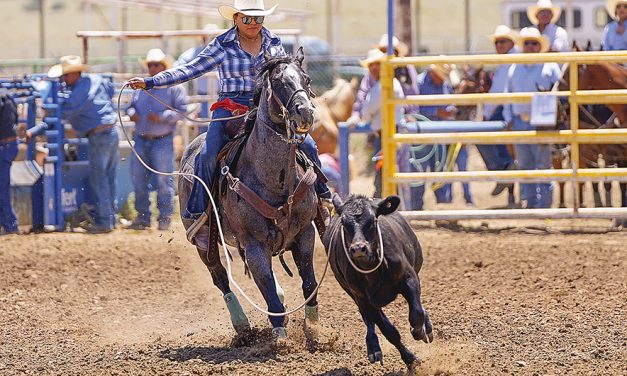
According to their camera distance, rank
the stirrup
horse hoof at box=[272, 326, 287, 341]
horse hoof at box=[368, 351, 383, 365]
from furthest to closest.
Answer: the stirrup, horse hoof at box=[272, 326, 287, 341], horse hoof at box=[368, 351, 383, 365]

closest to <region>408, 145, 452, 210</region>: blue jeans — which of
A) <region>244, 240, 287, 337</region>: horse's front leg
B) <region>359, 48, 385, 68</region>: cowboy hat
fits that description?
<region>359, 48, 385, 68</region>: cowboy hat

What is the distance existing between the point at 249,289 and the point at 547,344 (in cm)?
317

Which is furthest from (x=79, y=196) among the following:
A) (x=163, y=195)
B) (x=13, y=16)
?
(x=13, y=16)

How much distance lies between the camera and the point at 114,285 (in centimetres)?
909

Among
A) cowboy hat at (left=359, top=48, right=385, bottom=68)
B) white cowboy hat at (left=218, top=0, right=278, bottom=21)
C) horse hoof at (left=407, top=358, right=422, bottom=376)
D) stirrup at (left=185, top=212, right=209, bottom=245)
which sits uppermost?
cowboy hat at (left=359, top=48, right=385, bottom=68)

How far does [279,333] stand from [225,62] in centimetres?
163

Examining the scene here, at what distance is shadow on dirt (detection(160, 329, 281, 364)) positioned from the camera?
618 centimetres

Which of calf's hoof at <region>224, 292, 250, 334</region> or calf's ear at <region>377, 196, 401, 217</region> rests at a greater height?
calf's ear at <region>377, 196, 401, 217</region>

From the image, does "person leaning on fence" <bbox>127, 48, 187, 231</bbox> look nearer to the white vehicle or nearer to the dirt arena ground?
the dirt arena ground

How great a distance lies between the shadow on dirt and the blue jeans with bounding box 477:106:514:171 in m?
6.83

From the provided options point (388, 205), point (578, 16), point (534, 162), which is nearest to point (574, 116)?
point (534, 162)

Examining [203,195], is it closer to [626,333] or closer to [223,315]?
[223,315]

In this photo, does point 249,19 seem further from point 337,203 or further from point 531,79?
point 531,79

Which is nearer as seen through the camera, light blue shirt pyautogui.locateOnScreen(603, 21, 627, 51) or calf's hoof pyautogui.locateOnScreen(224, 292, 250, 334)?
calf's hoof pyautogui.locateOnScreen(224, 292, 250, 334)
